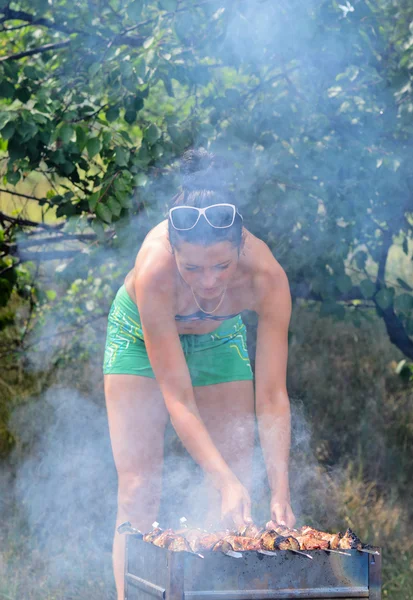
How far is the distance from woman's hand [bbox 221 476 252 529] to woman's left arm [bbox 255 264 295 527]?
0.30 m

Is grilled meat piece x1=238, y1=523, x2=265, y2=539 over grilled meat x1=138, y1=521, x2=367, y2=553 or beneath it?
beneath

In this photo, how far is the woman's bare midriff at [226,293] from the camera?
2635 millimetres

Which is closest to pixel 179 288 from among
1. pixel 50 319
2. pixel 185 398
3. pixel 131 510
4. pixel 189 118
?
pixel 185 398

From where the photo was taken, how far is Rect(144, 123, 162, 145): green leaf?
3520 mm

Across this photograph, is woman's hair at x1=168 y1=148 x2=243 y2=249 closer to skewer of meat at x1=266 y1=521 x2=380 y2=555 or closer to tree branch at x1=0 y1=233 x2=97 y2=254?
skewer of meat at x1=266 y1=521 x2=380 y2=555

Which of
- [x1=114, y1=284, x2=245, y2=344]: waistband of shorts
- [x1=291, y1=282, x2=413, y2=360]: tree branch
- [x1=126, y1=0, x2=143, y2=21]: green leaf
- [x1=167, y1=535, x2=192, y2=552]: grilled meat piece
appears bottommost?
[x1=291, y1=282, x2=413, y2=360]: tree branch

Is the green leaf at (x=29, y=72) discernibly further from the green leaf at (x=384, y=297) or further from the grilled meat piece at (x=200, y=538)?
the grilled meat piece at (x=200, y=538)

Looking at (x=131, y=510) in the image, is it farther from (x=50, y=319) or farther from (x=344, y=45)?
(x=50, y=319)

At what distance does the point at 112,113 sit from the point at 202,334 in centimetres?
127

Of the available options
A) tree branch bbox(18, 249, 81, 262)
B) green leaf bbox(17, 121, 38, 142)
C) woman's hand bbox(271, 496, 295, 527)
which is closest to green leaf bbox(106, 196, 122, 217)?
green leaf bbox(17, 121, 38, 142)

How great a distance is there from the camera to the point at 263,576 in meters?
1.89

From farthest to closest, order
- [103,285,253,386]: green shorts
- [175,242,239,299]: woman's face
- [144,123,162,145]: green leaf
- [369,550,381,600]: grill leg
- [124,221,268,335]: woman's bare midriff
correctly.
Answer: [144,123,162,145]: green leaf → [103,285,253,386]: green shorts → [124,221,268,335]: woman's bare midriff → [175,242,239,299]: woman's face → [369,550,381,600]: grill leg

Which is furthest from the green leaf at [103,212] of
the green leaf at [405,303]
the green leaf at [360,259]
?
the green leaf at [405,303]

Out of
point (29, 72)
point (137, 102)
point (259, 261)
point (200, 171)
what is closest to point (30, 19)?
point (29, 72)
